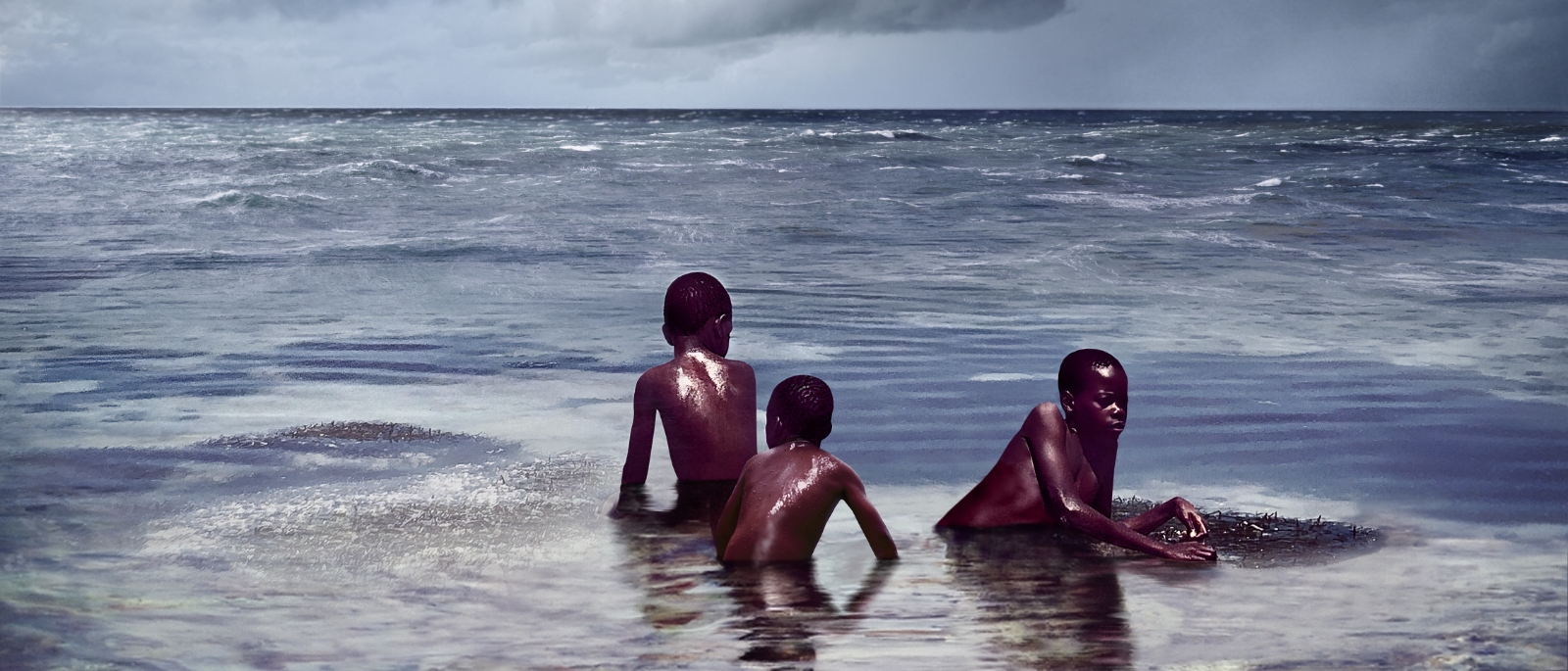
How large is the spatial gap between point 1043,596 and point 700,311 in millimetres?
1811

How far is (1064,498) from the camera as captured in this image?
477 centimetres

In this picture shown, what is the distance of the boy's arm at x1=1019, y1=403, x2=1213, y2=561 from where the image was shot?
4719mm

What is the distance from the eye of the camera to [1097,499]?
4.96 metres

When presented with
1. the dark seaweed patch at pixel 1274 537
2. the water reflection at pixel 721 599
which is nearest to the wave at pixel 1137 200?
the dark seaweed patch at pixel 1274 537

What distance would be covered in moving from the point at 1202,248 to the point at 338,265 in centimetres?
Result: 1022

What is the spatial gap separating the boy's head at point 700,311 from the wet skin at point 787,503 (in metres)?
0.93

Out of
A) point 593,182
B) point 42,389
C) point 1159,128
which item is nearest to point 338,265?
point 42,389

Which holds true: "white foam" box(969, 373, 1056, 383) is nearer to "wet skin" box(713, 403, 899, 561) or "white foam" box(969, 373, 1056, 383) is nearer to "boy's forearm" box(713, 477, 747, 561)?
"wet skin" box(713, 403, 899, 561)

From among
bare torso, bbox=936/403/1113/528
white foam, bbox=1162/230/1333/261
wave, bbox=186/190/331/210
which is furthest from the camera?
wave, bbox=186/190/331/210

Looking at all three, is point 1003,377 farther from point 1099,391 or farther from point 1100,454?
point 1099,391

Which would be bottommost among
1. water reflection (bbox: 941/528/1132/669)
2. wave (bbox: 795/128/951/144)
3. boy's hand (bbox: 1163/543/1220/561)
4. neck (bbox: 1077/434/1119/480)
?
water reflection (bbox: 941/528/1132/669)

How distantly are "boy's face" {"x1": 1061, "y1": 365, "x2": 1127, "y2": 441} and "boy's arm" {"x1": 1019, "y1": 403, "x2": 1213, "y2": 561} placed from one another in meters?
0.11

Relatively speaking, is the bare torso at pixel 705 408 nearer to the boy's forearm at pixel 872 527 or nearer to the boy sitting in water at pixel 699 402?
the boy sitting in water at pixel 699 402

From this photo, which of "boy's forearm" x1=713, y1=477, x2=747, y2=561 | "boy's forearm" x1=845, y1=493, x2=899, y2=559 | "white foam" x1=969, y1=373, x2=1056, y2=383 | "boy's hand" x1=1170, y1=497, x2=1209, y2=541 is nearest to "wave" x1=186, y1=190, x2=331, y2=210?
"white foam" x1=969, y1=373, x2=1056, y2=383
